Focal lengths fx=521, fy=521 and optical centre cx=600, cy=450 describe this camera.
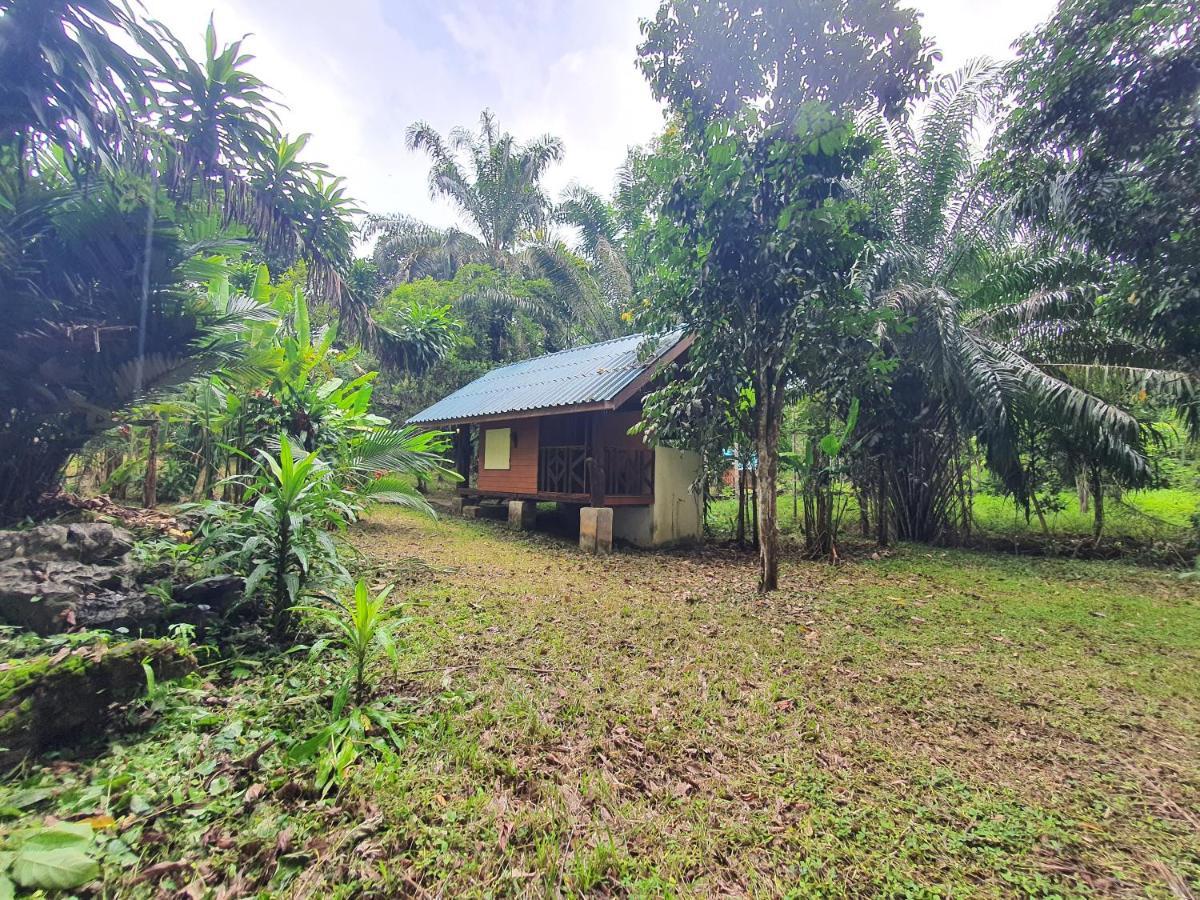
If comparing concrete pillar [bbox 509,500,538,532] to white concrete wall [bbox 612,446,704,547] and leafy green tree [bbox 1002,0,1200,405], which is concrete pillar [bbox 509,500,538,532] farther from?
leafy green tree [bbox 1002,0,1200,405]

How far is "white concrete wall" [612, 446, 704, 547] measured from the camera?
9.87 m

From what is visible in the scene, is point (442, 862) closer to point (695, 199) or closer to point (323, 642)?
point (323, 642)

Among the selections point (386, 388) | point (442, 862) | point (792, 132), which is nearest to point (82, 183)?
point (442, 862)

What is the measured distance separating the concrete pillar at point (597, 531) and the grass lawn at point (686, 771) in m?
4.17

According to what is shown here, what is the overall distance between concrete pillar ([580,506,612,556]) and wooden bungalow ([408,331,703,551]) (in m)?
0.02

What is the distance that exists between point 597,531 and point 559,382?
3451 mm

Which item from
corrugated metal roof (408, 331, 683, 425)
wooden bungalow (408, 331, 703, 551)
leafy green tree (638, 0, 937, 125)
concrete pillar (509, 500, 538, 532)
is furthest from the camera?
concrete pillar (509, 500, 538, 532)

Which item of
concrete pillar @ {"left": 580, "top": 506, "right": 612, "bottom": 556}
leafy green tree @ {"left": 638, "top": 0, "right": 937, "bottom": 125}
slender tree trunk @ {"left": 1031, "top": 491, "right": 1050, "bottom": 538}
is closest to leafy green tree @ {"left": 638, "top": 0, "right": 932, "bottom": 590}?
leafy green tree @ {"left": 638, "top": 0, "right": 937, "bottom": 125}

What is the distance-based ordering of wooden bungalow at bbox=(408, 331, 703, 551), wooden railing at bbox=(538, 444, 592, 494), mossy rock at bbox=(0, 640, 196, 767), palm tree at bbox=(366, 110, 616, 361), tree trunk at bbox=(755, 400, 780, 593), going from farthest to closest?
palm tree at bbox=(366, 110, 616, 361), wooden railing at bbox=(538, 444, 592, 494), wooden bungalow at bbox=(408, 331, 703, 551), tree trunk at bbox=(755, 400, 780, 593), mossy rock at bbox=(0, 640, 196, 767)

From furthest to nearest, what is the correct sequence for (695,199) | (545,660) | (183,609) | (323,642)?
(695,199) → (545,660) → (183,609) → (323,642)

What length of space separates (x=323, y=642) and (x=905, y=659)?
4.06 m

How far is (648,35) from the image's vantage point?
18.0 feet

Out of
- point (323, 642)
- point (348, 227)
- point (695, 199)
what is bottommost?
point (323, 642)

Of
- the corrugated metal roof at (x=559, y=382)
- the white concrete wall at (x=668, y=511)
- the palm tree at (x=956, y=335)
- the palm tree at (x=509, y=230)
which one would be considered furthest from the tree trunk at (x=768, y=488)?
the palm tree at (x=509, y=230)
